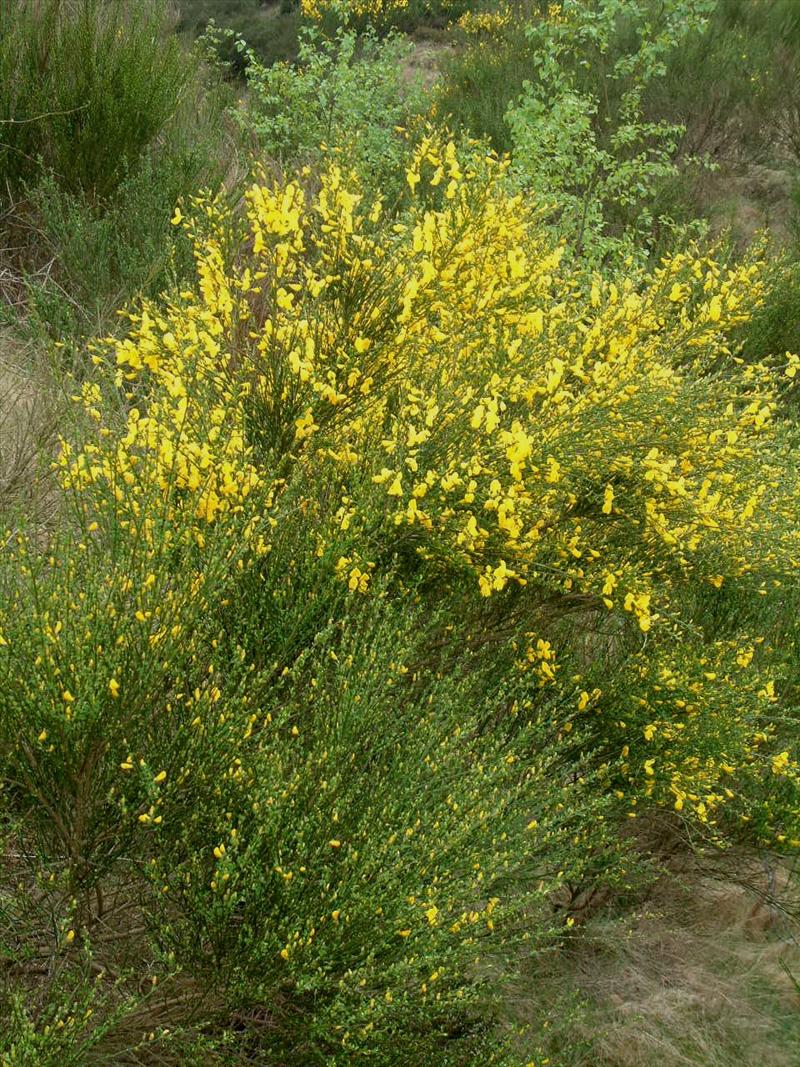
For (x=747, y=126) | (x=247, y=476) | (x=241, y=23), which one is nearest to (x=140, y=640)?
(x=247, y=476)

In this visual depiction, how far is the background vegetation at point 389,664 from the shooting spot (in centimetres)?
205

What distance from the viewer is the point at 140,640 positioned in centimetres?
204

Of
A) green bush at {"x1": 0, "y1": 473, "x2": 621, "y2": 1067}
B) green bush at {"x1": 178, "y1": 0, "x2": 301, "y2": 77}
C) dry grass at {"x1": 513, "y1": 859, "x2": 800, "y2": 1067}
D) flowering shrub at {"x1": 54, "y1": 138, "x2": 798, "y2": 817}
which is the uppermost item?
green bush at {"x1": 178, "y1": 0, "x2": 301, "y2": 77}

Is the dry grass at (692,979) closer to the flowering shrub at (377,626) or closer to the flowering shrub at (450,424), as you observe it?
the flowering shrub at (377,626)

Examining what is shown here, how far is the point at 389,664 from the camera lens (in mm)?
2289

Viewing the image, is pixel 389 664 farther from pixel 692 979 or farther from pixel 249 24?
pixel 249 24

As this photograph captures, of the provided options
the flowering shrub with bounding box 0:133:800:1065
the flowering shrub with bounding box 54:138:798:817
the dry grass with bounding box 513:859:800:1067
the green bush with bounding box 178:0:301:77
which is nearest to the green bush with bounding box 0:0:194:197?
the flowering shrub with bounding box 0:133:800:1065

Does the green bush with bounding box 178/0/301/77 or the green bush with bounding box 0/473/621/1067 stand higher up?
the green bush with bounding box 178/0/301/77

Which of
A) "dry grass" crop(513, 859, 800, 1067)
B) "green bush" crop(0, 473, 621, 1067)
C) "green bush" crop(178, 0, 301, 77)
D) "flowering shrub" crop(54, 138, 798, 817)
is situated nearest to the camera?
"green bush" crop(0, 473, 621, 1067)

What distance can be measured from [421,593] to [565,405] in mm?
727

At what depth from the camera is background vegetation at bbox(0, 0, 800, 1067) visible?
6.73 ft

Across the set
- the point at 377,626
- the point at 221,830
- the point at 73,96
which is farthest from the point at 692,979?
the point at 73,96

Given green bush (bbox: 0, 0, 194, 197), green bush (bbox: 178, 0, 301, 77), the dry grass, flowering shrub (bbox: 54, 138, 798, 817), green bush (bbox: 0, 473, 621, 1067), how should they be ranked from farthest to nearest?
1. green bush (bbox: 178, 0, 301, 77)
2. green bush (bbox: 0, 0, 194, 197)
3. the dry grass
4. flowering shrub (bbox: 54, 138, 798, 817)
5. green bush (bbox: 0, 473, 621, 1067)

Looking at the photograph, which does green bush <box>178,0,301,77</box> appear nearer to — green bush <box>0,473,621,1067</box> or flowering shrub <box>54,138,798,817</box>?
flowering shrub <box>54,138,798,817</box>
